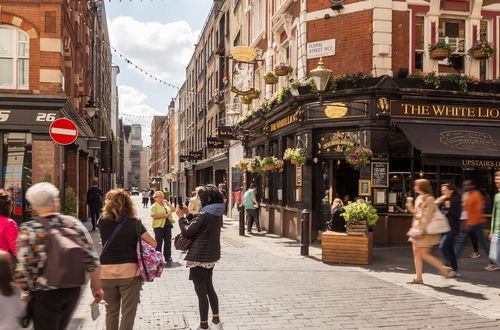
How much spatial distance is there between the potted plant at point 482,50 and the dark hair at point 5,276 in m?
13.4

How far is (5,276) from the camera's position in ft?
10.7

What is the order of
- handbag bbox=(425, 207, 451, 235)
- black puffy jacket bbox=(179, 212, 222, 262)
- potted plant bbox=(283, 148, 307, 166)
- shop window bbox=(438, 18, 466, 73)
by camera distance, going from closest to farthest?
1. black puffy jacket bbox=(179, 212, 222, 262)
2. handbag bbox=(425, 207, 451, 235)
3. shop window bbox=(438, 18, 466, 73)
4. potted plant bbox=(283, 148, 307, 166)

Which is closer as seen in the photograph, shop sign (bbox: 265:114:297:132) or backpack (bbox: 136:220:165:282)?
backpack (bbox: 136:220:165:282)

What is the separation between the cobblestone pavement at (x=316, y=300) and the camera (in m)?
6.13

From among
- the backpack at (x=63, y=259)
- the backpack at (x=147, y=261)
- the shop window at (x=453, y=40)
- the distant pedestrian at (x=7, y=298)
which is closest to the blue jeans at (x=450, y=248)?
the backpack at (x=147, y=261)

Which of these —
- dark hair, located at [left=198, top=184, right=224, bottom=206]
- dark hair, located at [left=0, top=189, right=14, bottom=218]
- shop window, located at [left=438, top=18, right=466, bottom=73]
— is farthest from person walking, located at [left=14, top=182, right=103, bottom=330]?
shop window, located at [left=438, top=18, right=466, bottom=73]

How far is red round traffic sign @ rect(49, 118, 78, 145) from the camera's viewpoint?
8.71m

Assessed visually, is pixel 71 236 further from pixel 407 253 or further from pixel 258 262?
pixel 407 253

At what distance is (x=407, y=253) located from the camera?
12.4m

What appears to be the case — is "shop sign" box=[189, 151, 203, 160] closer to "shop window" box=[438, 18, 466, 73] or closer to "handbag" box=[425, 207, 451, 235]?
"shop window" box=[438, 18, 466, 73]

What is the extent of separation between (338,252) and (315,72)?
4.80 m

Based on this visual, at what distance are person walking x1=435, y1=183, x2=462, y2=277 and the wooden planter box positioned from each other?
1.72m

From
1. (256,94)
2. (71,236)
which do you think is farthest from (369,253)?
(256,94)

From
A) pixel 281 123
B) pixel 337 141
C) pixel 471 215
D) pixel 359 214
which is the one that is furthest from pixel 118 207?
pixel 281 123
